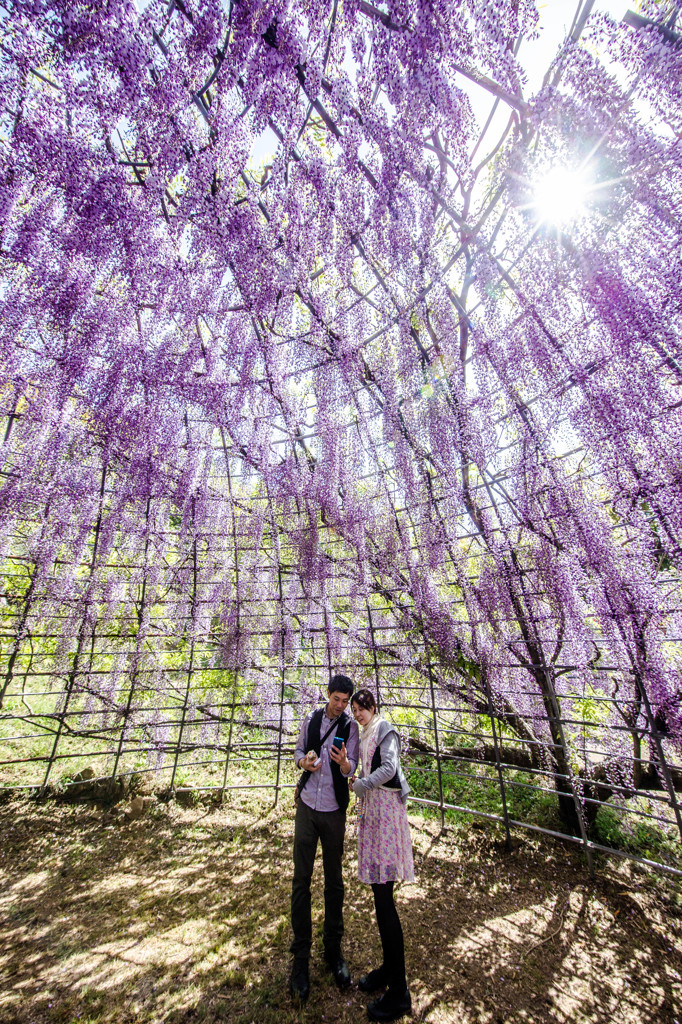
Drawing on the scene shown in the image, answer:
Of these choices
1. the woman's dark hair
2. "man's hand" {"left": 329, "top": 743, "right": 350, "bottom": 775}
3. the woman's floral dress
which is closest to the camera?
the woman's floral dress

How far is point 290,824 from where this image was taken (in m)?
3.87

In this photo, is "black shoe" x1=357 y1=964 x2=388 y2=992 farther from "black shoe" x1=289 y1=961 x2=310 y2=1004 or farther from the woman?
"black shoe" x1=289 y1=961 x2=310 y2=1004

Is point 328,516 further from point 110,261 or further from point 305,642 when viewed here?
point 110,261

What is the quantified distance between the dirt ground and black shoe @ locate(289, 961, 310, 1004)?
0.05m

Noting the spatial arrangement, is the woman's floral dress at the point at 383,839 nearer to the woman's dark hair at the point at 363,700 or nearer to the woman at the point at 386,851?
the woman at the point at 386,851

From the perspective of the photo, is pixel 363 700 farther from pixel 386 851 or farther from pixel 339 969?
pixel 339 969

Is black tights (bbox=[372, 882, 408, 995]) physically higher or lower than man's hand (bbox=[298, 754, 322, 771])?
lower

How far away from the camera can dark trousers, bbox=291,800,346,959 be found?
1.89 meters

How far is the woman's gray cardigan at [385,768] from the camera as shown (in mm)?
1778

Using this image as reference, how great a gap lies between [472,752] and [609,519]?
11.0 ft

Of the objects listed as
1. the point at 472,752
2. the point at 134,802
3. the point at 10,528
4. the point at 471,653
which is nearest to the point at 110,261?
the point at 10,528

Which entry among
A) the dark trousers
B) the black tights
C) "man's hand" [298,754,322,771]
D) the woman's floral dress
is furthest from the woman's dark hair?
the black tights

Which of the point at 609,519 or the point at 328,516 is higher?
the point at 328,516

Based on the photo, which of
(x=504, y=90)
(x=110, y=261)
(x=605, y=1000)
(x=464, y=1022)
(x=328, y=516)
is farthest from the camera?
(x=328, y=516)
